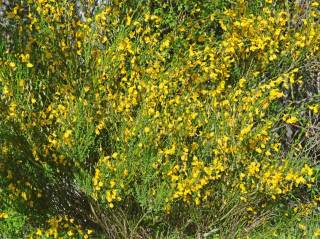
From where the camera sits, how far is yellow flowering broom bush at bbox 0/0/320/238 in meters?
3.59

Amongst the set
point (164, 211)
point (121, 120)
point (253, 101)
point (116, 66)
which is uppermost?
point (116, 66)

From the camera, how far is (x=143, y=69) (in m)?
3.86

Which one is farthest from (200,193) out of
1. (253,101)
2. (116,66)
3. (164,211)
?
(116,66)

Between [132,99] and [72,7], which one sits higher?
[72,7]

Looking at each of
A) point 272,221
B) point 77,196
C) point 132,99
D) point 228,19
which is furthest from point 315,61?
point 77,196

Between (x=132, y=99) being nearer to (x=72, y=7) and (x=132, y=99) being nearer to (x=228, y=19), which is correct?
(x=72, y=7)

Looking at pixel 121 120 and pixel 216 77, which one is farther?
pixel 216 77

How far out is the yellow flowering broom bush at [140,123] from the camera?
3.59m

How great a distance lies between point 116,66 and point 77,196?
3.03ft

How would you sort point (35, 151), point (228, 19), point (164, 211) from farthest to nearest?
point (228, 19), point (164, 211), point (35, 151)

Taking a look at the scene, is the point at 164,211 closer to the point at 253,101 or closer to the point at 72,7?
the point at 253,101

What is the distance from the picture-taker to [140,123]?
11.6 feet

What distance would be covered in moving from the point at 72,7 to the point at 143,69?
571 millimetres

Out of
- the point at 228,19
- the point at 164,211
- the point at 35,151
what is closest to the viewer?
the point at 35,151
